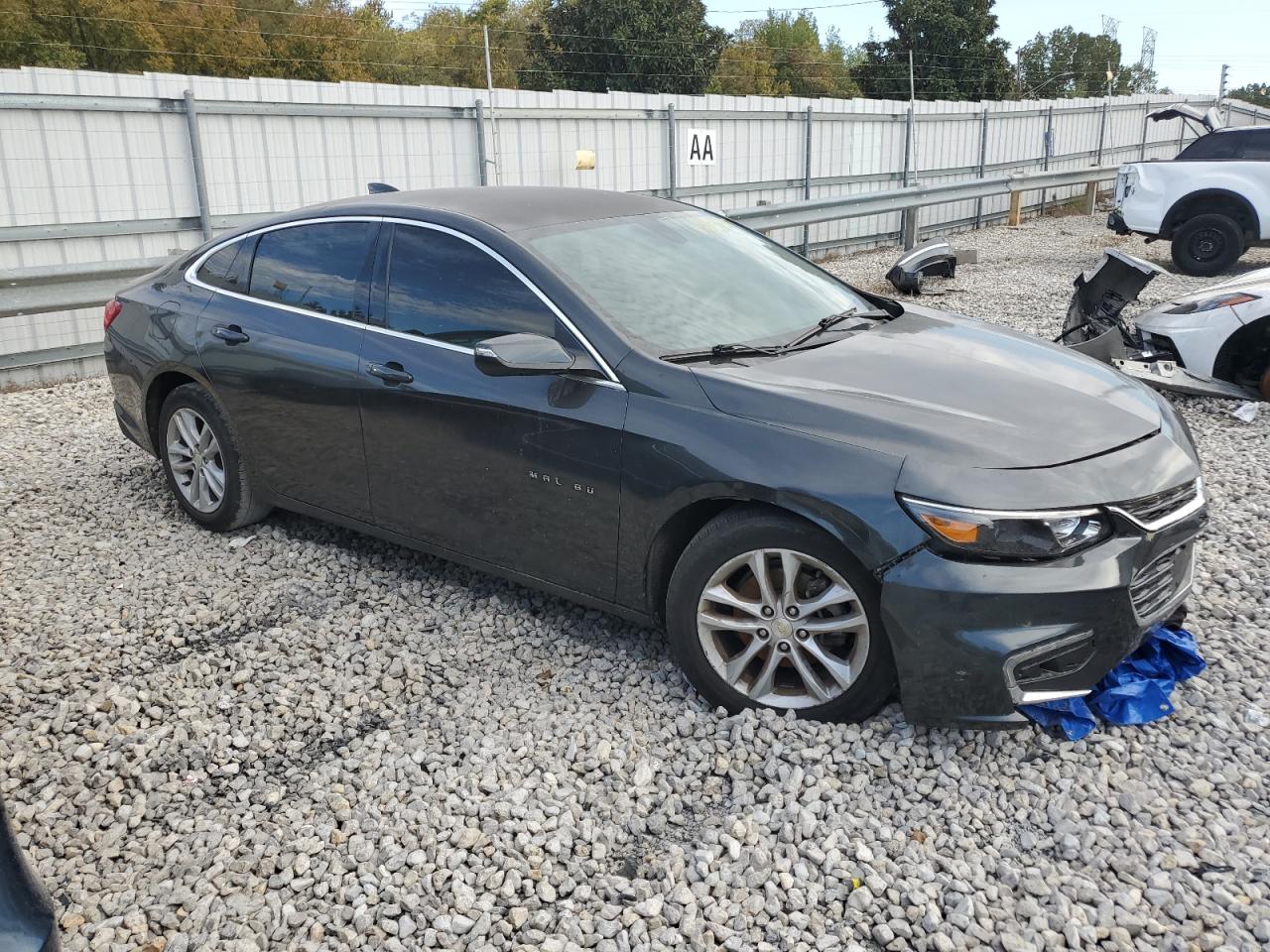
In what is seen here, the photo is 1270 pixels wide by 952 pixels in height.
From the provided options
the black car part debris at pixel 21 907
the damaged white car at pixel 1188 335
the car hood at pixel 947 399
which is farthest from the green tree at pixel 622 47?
the black car part debris at pixel 21 907

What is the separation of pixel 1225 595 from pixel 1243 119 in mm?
36618

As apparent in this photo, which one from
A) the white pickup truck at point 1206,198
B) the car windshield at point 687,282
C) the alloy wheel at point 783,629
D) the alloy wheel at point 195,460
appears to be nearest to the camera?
the alloy wheel at point 783,629

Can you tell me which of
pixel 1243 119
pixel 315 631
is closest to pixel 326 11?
pixel 1243 119

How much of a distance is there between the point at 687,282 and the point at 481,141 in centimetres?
906

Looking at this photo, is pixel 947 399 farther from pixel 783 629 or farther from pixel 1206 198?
pixel 1206 198

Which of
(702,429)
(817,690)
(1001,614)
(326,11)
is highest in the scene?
(326,11)

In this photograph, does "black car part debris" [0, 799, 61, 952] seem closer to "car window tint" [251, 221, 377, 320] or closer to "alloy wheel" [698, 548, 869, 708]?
"alloy wheel" [698, 548, 869, 708]

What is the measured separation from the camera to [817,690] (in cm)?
329

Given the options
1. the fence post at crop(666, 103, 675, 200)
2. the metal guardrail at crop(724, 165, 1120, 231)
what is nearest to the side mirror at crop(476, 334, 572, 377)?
the metal guardrail at crop(724, 165, 1120, 231)

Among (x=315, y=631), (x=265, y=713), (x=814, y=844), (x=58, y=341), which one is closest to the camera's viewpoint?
(x=814, y=844)

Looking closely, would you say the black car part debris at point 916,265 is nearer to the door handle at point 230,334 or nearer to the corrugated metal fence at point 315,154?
the corrugated metal fence at point 315,154

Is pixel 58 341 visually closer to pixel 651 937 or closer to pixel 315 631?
pixel 315 631

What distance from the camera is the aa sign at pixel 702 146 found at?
1495 centimetres

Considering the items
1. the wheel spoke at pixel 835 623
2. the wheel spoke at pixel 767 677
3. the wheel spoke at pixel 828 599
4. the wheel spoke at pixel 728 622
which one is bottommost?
the wheel spoke at pixel 767 677
